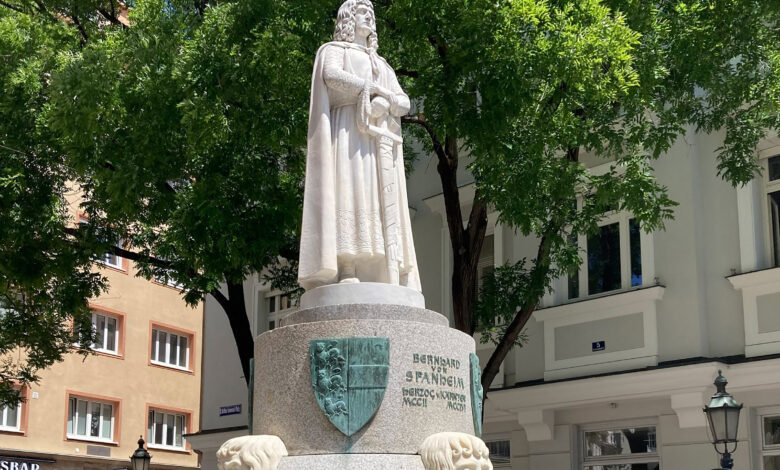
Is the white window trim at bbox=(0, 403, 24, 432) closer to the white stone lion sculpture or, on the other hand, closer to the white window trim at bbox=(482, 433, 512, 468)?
the white window trim at bbox=(482, 433, 512, 468)

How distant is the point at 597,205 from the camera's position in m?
15.0

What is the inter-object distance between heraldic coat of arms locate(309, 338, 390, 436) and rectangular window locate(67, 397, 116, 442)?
2695cm

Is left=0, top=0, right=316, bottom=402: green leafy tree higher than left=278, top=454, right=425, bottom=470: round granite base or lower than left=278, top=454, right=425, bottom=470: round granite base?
higher

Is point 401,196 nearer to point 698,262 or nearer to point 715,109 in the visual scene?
point 715,109

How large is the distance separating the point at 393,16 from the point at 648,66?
3148mm

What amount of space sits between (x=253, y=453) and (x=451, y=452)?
1.41 metres

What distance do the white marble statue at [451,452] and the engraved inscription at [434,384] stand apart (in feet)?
0.98

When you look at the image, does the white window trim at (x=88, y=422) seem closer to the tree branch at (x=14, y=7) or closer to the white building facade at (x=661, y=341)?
the tree branch at (x=14, y=7)

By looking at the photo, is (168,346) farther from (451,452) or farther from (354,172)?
(451,452)

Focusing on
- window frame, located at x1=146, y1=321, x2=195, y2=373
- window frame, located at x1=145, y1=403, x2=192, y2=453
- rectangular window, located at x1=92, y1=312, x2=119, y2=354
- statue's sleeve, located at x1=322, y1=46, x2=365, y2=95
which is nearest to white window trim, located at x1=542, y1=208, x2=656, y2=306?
statue's sleeve, located at x1=322, y1=46, x2=365, y2=95

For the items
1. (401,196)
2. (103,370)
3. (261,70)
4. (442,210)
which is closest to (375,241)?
(401,196)

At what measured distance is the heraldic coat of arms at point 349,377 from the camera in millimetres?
8430

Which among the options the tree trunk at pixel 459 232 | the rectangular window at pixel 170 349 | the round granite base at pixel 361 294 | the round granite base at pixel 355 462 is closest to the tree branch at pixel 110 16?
the tree trunk at pixel 459 232

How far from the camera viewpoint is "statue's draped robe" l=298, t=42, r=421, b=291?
9203 millimetres
